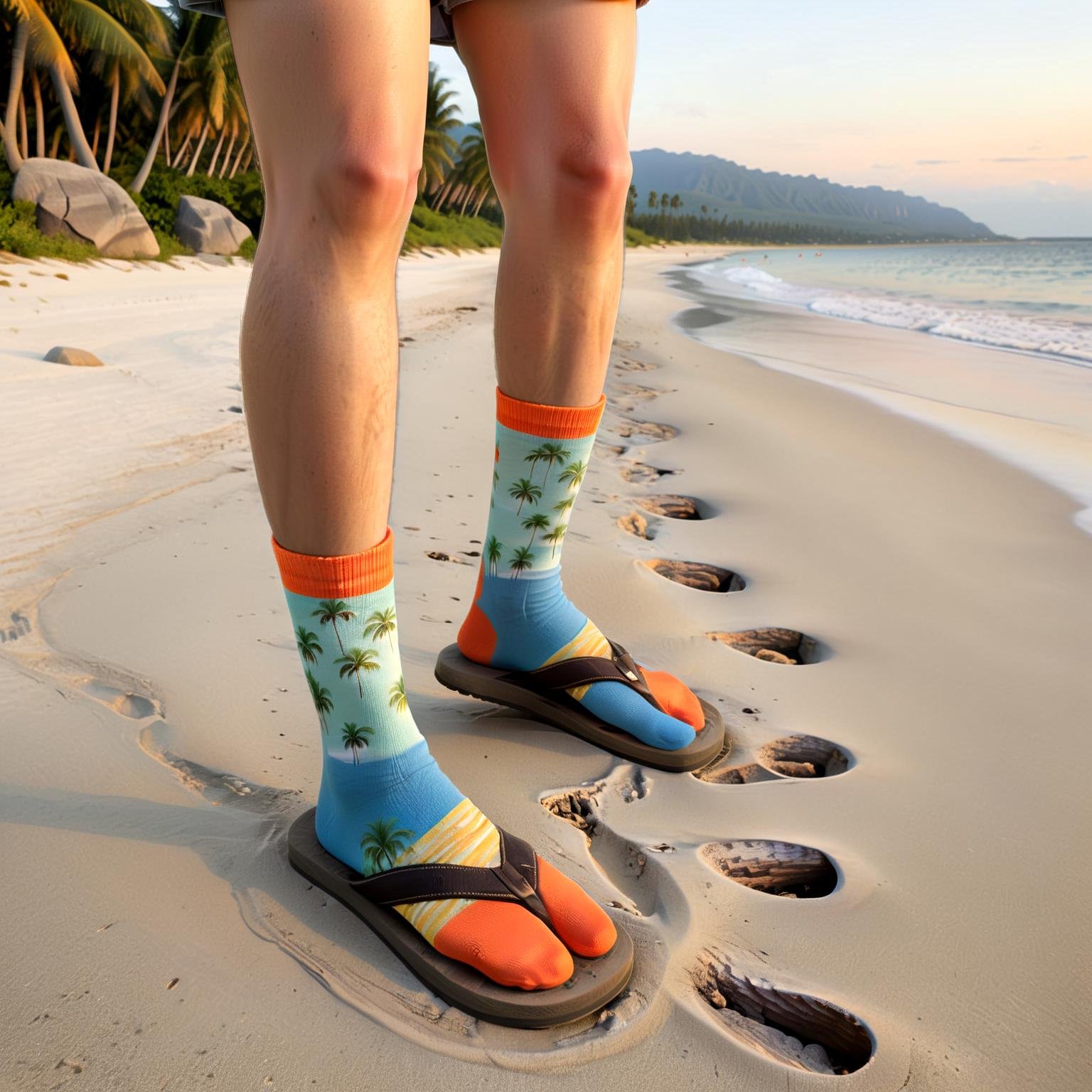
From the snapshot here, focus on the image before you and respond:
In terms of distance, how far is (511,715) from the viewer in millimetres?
1348

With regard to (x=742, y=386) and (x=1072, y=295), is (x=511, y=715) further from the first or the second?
(x=1072, y=295)

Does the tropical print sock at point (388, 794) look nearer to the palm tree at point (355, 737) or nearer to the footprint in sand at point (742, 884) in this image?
the palm tree at point (355, 737)

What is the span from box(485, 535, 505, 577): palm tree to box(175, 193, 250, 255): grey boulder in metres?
13.6

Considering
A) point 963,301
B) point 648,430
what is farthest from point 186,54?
point 648,430

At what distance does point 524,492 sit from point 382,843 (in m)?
0.49

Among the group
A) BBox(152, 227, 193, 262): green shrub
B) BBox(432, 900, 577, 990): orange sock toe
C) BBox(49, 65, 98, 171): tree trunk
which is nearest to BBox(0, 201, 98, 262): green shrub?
BBox(152, 227, 193, 262): green shrub

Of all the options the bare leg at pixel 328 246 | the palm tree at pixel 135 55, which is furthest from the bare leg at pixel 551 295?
the palm tree at pixel 135 55

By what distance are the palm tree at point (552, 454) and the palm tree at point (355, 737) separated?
431 mm

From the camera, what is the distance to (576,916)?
0.91 metres

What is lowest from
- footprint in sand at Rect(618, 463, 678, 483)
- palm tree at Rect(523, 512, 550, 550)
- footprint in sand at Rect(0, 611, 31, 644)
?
footprint in sand at Rect(0, 611, 31, 644)

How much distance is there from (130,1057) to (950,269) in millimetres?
29112

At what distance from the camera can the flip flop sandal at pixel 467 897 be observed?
84cm

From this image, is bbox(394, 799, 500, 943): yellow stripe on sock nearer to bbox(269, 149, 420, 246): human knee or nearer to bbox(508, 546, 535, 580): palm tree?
bbox(508, 546, 535, 580): palm tree

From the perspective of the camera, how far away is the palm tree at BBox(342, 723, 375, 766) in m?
0.95
